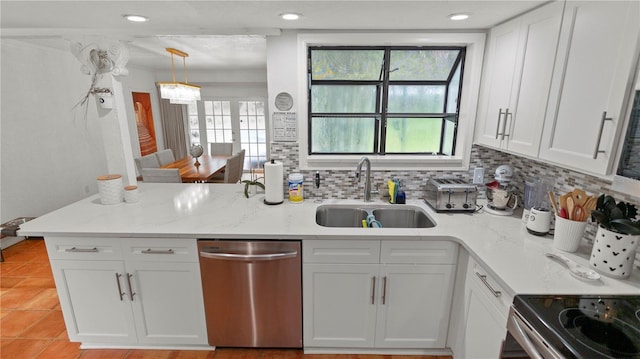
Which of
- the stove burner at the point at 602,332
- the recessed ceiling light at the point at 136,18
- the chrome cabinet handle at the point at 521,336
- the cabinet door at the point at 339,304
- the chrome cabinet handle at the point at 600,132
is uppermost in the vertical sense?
the recessed ceiling light at the point at 136,18

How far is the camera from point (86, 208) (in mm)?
2039

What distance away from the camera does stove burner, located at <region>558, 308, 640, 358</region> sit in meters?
0.90

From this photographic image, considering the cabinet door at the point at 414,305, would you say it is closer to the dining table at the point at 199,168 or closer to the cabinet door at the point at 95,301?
the cabinet door at the point at 95,301

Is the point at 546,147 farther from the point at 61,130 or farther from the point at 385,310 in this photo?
the point at 61,130

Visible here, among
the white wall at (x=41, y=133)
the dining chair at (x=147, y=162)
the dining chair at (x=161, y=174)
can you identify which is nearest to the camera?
the white wall at (x=41, y=133)

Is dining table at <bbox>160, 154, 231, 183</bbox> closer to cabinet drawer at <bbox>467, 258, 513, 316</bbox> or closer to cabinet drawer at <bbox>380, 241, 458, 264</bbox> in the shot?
cabinet drawer at <bbox>380, 241, 458, 264</bbox>

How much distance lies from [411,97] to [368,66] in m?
0.42

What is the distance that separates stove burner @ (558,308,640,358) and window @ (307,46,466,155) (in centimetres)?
149

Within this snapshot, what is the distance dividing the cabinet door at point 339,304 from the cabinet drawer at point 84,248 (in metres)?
1.12

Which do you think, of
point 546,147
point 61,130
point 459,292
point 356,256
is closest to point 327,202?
point 356,256

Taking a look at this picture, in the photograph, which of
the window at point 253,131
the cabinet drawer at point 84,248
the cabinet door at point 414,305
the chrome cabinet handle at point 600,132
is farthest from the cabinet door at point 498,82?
the window at point 253,131

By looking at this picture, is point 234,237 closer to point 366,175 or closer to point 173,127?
point 366,175

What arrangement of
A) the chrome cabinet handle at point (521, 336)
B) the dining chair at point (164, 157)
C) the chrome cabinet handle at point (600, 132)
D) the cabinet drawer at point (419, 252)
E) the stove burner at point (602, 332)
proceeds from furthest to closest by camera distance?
1. the dining chair at point (164, 157)
2. the cabinet drawer at point (419, 252)
3. the chrome cabinet handle at point (600, 132)
4. the chrome cabinet handle at point (521, 336)
5. the stove burner at point (602, 332)

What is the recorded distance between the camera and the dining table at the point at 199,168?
153 inches
